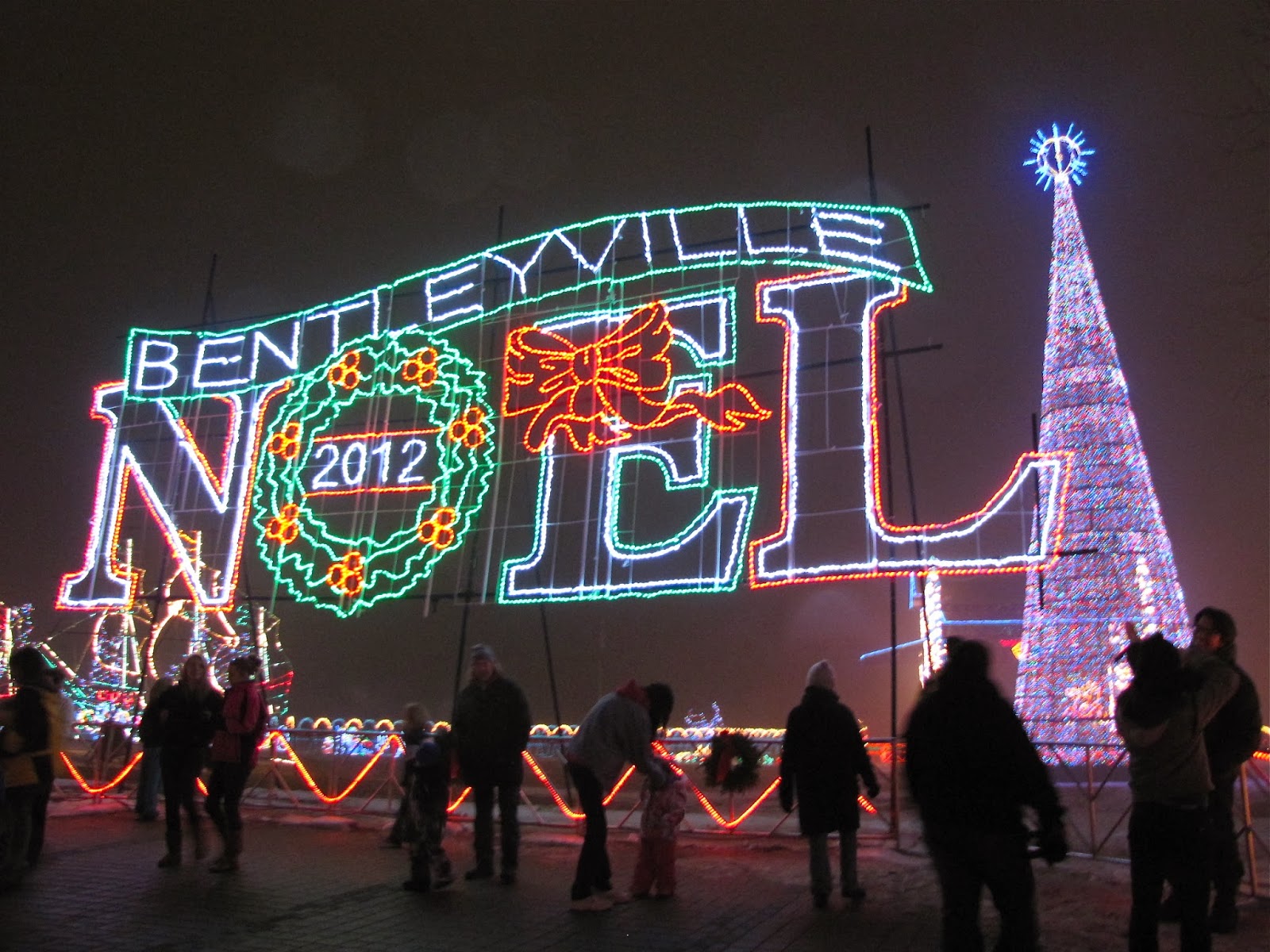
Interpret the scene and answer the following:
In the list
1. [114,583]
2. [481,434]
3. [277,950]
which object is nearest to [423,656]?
[114,583]

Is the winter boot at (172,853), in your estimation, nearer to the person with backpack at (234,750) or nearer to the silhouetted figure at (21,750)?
the person with backpack at (234,750)

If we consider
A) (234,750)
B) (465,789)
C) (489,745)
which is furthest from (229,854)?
(465,789)

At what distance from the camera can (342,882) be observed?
25.4 ft

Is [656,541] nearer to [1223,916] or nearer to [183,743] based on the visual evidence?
[183,743]

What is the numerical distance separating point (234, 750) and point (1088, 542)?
10.8 m

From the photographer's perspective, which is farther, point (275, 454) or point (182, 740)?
point (275, 454)

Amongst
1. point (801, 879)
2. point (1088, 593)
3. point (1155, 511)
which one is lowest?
point (801, 879)

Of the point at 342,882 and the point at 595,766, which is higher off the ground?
the point at 595,766

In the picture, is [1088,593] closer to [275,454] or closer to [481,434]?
[481,434]

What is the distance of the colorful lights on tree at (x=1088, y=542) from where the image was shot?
13547 millimetres

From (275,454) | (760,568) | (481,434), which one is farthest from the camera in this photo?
(275,454)

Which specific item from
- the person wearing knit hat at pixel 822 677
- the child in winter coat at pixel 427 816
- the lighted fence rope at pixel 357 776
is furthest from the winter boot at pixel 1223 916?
the lighted fence rope at pixel 357 776

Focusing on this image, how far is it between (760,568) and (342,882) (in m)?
5.54

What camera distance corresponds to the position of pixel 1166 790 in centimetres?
478
